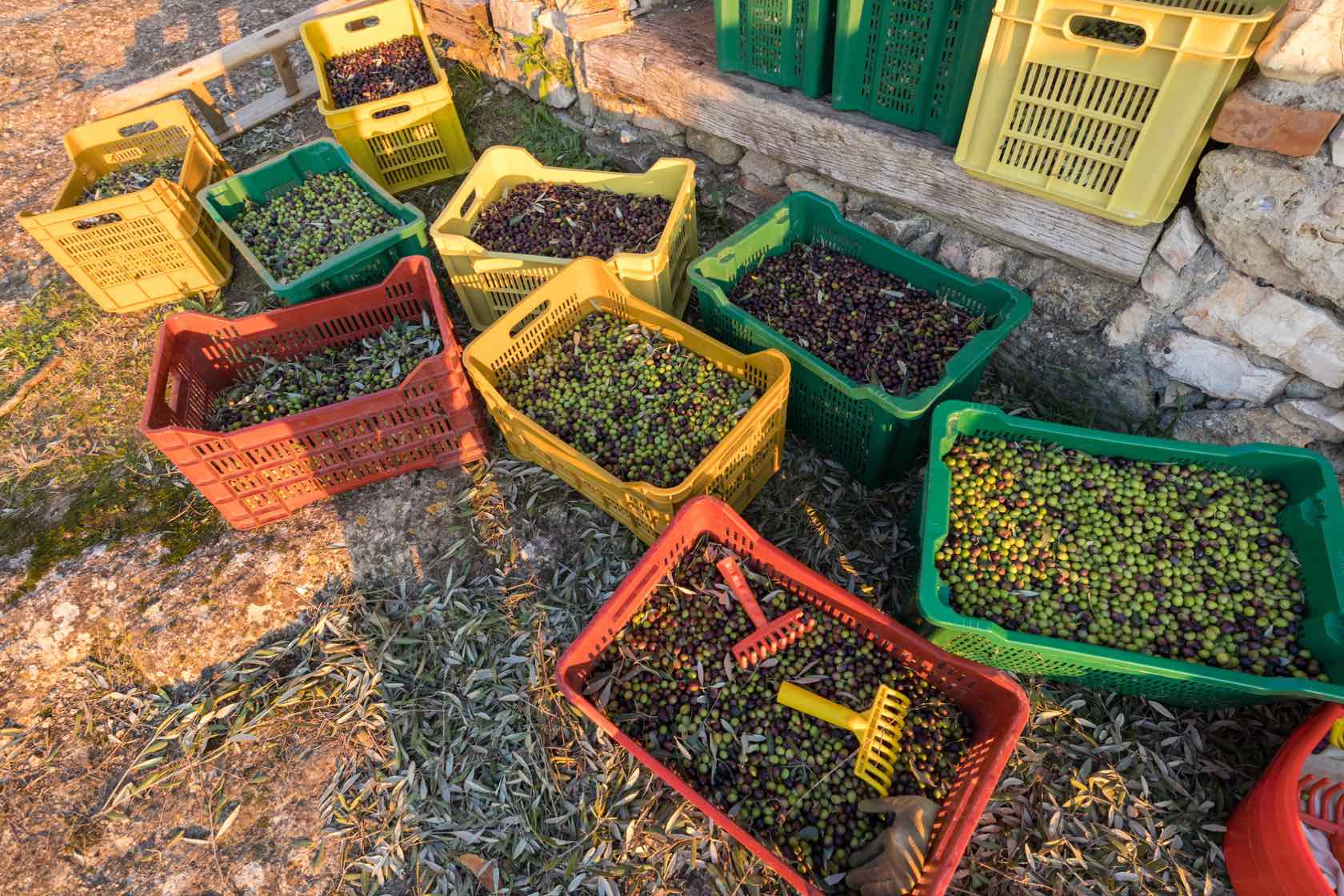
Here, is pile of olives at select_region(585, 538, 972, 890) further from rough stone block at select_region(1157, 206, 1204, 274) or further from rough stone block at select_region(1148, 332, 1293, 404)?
rough stone block at select_region(1157, 206, 1204, 274)

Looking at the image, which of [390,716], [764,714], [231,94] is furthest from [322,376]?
[231,94]

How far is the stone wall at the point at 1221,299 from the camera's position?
3064 millimetres

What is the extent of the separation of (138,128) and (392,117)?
7.70 ft

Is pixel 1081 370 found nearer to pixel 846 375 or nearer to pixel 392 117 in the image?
pixel 846 375

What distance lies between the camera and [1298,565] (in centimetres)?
316

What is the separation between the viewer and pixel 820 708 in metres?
3.09

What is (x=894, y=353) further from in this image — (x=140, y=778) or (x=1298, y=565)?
(x=140, y=778)

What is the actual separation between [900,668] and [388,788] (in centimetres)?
260

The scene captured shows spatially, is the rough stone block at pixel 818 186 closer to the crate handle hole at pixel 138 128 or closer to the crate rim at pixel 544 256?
the crate rim at pixel 544 256

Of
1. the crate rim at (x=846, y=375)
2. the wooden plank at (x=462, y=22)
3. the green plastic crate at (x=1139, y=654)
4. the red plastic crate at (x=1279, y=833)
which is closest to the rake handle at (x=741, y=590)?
the green plastic crate at (x=1139, y=654)

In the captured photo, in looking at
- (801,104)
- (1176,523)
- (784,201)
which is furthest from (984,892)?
(801,104)

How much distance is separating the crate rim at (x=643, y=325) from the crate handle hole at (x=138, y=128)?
4443 millimetres

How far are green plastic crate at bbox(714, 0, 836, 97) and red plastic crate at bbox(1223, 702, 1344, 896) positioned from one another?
172 inches

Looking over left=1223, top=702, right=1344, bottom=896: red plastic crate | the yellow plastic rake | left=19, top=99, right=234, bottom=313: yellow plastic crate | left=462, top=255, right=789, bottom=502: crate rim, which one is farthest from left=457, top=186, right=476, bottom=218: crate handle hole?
left=1223, top=702, right=1344, bottom=896: red plastic crate
